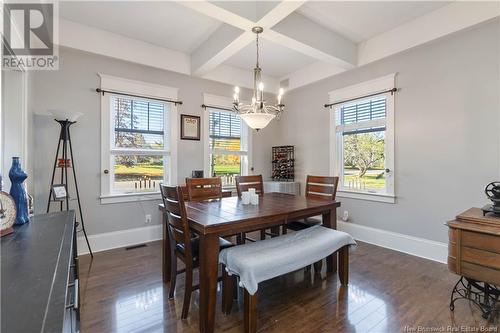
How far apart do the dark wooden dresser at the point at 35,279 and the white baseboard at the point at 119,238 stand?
81.1 inches

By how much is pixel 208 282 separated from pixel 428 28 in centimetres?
366

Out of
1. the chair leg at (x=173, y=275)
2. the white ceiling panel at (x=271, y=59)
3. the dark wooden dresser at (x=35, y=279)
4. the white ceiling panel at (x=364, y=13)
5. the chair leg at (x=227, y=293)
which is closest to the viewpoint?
the dark wooden dresser at (x=35, y=279)

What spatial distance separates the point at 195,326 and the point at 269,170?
3.55 meters

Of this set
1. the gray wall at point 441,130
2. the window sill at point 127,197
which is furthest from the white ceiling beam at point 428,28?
the window sill at point 127,197

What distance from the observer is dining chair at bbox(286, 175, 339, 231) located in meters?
2.84

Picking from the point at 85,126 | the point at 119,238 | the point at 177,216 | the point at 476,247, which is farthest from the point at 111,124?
the point at 476,247

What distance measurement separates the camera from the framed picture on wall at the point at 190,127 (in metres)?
3.97

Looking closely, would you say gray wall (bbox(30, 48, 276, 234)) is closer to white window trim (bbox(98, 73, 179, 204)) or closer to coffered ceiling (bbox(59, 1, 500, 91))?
white window trim (bbox(98, 73, 179, 204))

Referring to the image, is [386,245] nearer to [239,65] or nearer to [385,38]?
[385,38]

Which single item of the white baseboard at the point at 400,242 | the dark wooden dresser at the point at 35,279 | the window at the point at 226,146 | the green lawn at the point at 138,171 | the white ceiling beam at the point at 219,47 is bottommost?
the white baseboard at the point at 400,242

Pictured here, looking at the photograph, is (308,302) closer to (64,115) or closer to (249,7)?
(249,7)

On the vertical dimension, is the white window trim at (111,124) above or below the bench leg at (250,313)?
above

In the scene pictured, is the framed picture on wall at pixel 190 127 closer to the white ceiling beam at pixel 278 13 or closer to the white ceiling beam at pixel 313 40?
the white ceiling beam at pixel 313 40

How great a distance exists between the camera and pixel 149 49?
3561mm
